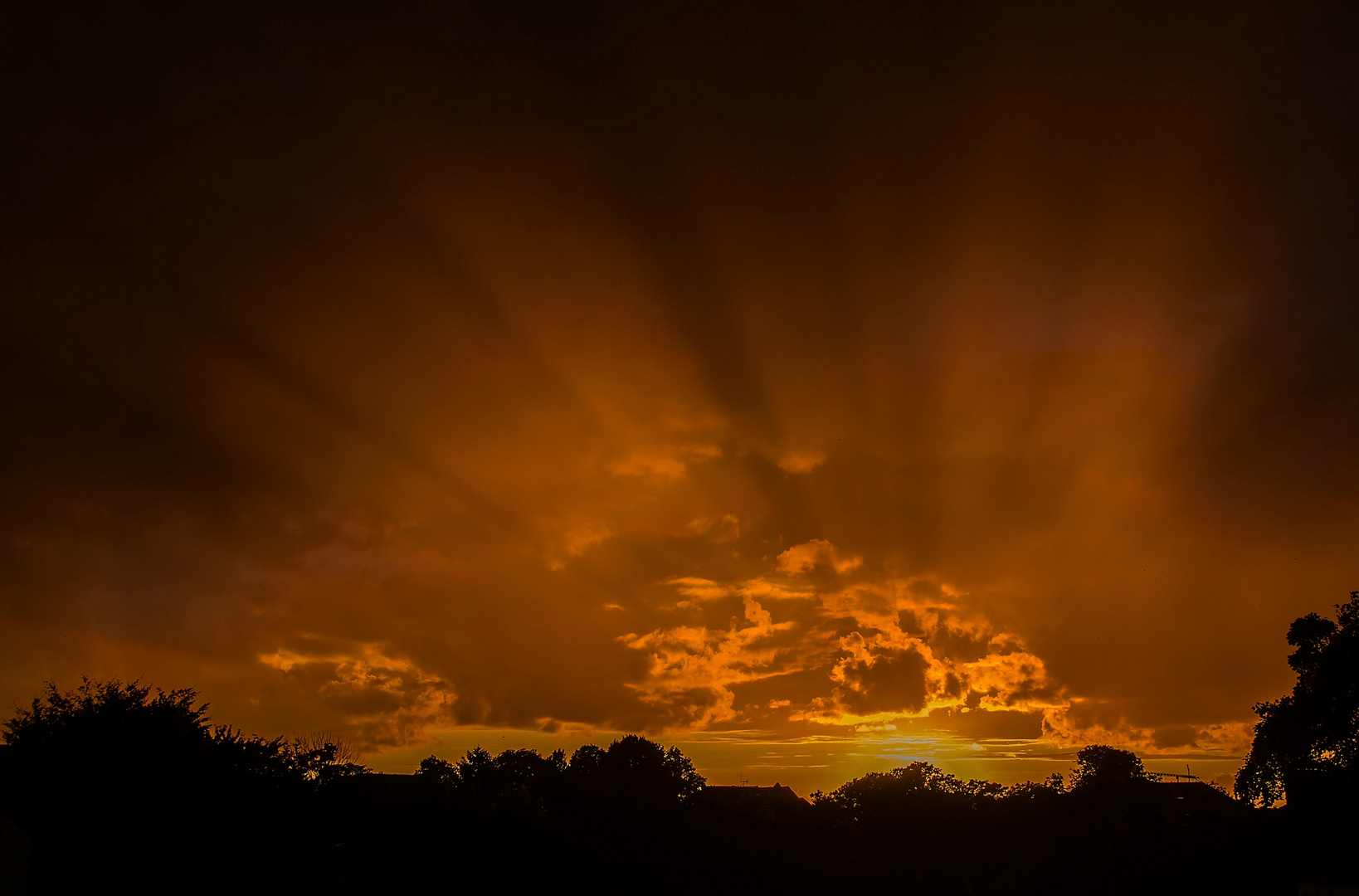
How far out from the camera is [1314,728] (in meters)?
58.2

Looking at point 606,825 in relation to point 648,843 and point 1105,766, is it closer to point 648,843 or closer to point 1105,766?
point 648,843

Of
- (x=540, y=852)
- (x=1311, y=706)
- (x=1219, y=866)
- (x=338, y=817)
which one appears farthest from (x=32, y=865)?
(x=1219, y=866)

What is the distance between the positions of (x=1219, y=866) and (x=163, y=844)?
79056mm

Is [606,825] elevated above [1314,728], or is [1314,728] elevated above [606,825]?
[1314,728]

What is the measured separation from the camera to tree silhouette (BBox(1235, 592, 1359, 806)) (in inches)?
2232

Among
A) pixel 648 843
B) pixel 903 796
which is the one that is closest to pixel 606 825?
pixel 648 843

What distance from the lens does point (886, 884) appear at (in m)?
86.2

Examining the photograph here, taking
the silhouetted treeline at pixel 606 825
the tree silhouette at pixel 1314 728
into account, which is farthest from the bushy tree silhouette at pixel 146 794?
the tree silhouette at pixel 1314 728

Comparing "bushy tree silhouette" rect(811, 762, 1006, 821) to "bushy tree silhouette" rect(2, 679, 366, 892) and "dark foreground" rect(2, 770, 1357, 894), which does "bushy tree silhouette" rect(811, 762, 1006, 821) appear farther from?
"bushy tree silhouette" rect(2, 679, 366, 892)

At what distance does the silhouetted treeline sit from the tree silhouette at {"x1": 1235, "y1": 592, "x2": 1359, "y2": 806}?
130mm

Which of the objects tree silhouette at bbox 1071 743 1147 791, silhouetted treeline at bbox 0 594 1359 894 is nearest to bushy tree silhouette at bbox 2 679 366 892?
silhouetted treeline at bbox 0 594 1359 894

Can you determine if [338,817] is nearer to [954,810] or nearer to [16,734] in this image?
[16,734]

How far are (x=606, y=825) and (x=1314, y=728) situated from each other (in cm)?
6655

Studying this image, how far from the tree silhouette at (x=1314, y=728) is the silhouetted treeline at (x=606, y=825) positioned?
13 cm
